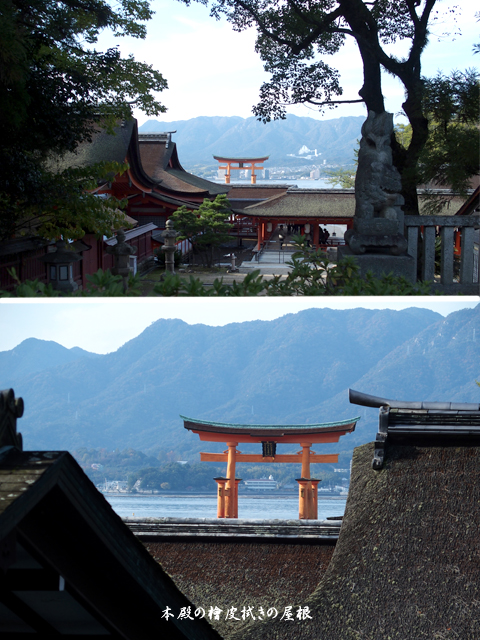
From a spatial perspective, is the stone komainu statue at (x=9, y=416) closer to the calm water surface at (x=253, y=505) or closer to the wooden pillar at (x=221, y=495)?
the calm water surface at (x=253, y=505)

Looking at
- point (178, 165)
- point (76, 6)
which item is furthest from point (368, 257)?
point (76, 6)

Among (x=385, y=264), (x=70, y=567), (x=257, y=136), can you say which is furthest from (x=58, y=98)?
(x=70, y=567)

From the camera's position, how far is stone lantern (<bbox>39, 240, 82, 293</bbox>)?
4.77 metres

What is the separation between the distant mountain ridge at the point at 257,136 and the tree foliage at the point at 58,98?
456mm

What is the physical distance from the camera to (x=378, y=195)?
4.90m

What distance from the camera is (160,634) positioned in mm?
1321

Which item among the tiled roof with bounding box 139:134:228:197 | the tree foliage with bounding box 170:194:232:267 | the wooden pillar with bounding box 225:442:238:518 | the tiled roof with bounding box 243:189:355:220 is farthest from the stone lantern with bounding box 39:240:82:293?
the wooden pillar with bounding box 225:442:238:518

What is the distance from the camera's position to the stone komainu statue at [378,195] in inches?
192

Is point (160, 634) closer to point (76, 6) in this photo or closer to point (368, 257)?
point (368, 257)

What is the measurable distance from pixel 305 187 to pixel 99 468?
3583mm

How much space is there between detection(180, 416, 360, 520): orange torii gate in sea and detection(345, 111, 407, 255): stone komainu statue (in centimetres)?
228

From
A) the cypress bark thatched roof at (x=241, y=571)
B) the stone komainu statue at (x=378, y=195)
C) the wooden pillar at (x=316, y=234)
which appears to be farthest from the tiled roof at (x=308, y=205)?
the cypress bark thatched roof at (x=241, y=571)

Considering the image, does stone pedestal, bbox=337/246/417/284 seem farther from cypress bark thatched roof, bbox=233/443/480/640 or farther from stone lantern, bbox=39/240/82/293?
stone lantern, bbox=39/240/82/293

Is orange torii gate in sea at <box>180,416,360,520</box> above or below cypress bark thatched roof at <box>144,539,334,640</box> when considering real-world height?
below
